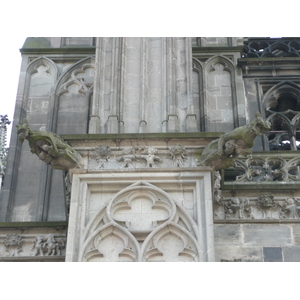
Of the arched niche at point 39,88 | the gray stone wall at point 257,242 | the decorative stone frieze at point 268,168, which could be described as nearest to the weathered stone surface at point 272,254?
the gray stone wall at point 257,242

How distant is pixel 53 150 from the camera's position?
13.6 m

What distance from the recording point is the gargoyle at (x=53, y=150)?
44.5ft

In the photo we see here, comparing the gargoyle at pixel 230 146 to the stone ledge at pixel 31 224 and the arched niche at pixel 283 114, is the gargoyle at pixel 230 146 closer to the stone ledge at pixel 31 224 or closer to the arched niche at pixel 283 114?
the stone ledge at pixel 31 224

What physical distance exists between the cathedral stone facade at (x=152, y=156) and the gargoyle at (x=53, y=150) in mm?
19

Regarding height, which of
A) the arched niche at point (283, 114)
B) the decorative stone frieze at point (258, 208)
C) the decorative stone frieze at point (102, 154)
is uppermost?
the arched niche at point (283, 114)

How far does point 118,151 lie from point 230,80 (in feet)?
15.2

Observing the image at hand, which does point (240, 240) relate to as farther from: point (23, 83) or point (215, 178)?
point (23, 83)

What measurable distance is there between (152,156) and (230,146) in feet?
3.61

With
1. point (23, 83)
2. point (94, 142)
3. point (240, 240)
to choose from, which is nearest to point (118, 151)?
point (94, 142)

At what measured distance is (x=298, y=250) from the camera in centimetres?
1441

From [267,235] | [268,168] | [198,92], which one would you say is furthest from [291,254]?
[198,92]

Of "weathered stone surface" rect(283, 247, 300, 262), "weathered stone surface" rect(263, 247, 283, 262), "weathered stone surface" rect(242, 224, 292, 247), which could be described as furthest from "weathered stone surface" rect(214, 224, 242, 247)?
"weathered stone surface" rect(283, 247, 300, 262)

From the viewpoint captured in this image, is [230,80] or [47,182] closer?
[47,182]

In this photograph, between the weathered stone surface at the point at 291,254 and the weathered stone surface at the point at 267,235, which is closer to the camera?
the weathered stone surface at the point at 291,254
